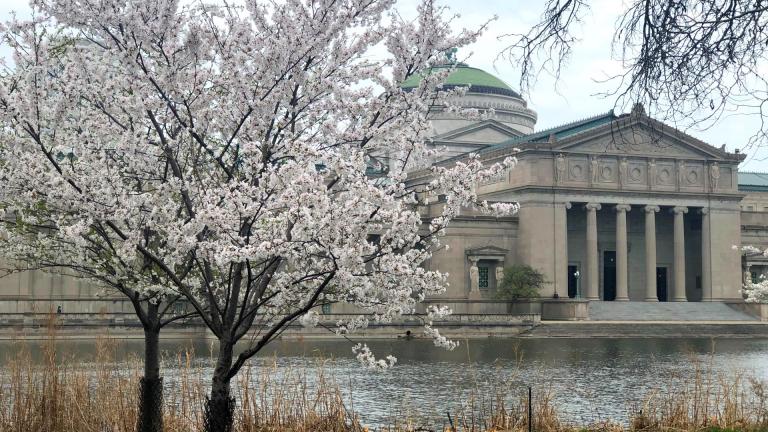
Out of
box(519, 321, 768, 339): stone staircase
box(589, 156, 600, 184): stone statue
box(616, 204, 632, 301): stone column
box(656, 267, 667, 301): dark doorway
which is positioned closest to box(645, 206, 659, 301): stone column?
box(616, 204, 632, 301): stone column

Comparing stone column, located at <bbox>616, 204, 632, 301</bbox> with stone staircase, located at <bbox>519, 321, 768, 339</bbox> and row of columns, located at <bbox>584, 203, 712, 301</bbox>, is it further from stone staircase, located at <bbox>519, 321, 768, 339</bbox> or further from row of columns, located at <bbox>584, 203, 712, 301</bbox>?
stone staircase, located at <bbox>519, 321, 768, 339</bbox>

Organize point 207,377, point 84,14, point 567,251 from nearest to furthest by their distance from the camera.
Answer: point 84,14 → point 207,377 → point 567,251

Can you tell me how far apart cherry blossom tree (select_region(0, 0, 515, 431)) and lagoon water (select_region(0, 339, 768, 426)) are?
3.65m

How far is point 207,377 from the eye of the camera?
30.1 meters

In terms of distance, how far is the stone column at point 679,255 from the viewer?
294 ft

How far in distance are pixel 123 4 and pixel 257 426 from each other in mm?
6718

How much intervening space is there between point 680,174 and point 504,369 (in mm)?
57279

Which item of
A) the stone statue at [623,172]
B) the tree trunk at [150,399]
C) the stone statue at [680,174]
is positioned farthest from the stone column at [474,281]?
the tree trunk at [150,399]

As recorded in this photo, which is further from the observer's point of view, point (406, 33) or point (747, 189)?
point (747, 189)

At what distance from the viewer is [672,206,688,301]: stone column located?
294 ft

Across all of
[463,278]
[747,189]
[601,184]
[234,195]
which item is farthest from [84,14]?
[747,189]

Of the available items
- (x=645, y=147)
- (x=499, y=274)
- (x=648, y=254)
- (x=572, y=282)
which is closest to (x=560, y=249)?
(x=499, y=274)

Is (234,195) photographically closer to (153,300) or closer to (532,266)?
(153,300)

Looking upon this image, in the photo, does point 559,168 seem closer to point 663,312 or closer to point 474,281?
point 474,281
